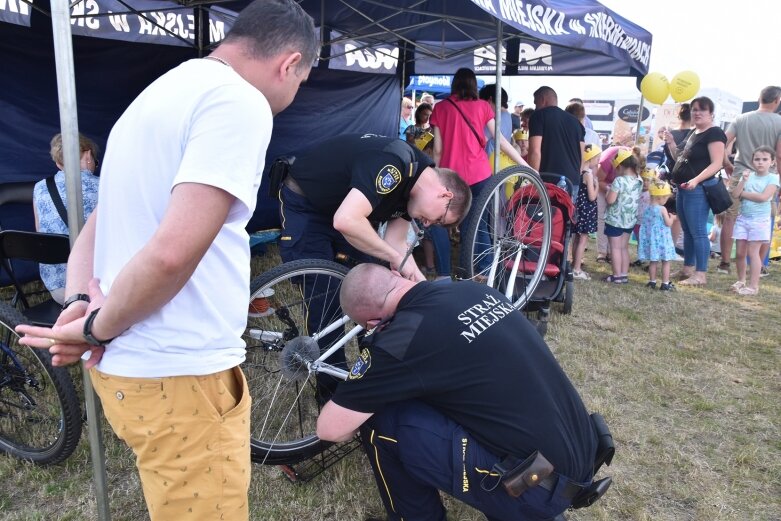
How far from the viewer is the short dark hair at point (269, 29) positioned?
3.36 ft

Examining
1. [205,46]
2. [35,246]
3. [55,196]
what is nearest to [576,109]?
[205,46]

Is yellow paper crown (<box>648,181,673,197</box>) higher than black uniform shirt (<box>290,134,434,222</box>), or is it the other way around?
black uniform shirt (<box>290,134,434,222</box>)

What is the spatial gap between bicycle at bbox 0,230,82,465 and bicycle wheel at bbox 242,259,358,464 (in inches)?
30.1

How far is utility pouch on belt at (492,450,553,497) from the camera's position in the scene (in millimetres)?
1596

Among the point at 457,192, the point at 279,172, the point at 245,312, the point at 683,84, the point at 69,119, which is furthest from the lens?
the point at 683,84

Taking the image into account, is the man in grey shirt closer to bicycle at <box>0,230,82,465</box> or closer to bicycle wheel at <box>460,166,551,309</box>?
bicycle wheel at <box>460,166,551,309</box>

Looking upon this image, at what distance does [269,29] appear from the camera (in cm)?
102

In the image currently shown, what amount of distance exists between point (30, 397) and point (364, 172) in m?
1.85

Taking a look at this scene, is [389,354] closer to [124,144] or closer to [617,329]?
[124,144]

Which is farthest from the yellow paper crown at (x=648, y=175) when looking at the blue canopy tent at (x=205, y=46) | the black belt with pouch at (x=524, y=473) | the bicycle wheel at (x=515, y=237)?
the black belt with pouch at (x=524, y=473)

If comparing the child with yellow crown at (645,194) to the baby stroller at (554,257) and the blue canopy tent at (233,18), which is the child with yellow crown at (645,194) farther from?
the baby stroller at (554,257)

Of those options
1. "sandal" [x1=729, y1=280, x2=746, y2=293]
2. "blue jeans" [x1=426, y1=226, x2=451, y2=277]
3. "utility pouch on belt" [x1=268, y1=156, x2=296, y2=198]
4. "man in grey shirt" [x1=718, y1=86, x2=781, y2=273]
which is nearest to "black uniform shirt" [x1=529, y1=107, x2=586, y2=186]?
"blue jeans" [x1=426, y1=226, x2=451, y2=277]

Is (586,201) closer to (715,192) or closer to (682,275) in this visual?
(715,192)

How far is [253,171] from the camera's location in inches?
36.5
